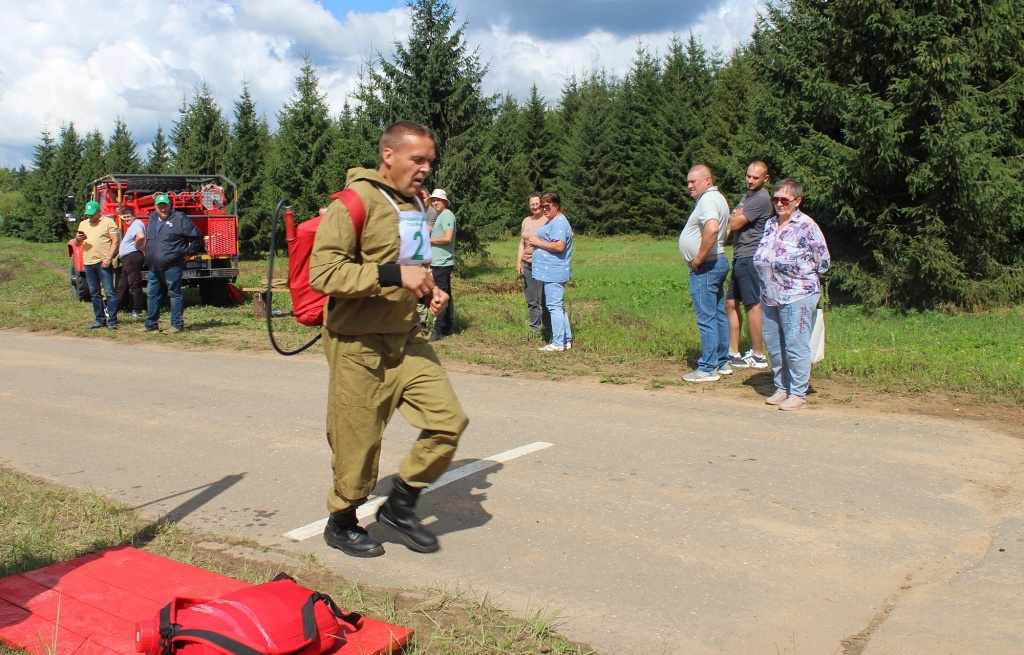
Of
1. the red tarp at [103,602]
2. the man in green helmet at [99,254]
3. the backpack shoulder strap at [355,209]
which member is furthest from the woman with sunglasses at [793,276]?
the man in green helmet at [99,254]

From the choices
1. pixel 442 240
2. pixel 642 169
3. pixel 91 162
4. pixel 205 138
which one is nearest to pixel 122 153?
pixel 91 162

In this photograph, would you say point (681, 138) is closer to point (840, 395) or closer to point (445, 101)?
point (445, 101)

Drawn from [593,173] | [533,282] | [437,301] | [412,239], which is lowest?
[533,282]

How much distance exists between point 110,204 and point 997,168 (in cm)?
1574

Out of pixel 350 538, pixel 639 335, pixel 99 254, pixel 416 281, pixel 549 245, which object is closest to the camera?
pixel 416 281

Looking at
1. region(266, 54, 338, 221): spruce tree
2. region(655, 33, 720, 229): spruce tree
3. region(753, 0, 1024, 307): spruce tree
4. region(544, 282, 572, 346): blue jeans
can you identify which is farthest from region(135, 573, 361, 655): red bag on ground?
region(655, 33, 720, 229): spruce tree

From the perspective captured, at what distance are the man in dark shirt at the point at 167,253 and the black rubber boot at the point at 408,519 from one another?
9646mm

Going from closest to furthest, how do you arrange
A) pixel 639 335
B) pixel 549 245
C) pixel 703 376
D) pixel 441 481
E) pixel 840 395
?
pixel 441 481
pixel 840 395
pixel 703 376
pixel 549 245
pixel 639 335

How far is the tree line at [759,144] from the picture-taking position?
12078mm

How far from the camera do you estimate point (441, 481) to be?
225 inches

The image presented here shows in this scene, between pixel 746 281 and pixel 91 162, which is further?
pixel 91 162

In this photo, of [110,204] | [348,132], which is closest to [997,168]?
[110,204]

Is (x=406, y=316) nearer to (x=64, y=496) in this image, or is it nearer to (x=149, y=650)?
(x=149, y=650)

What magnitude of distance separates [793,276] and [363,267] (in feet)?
14.7
